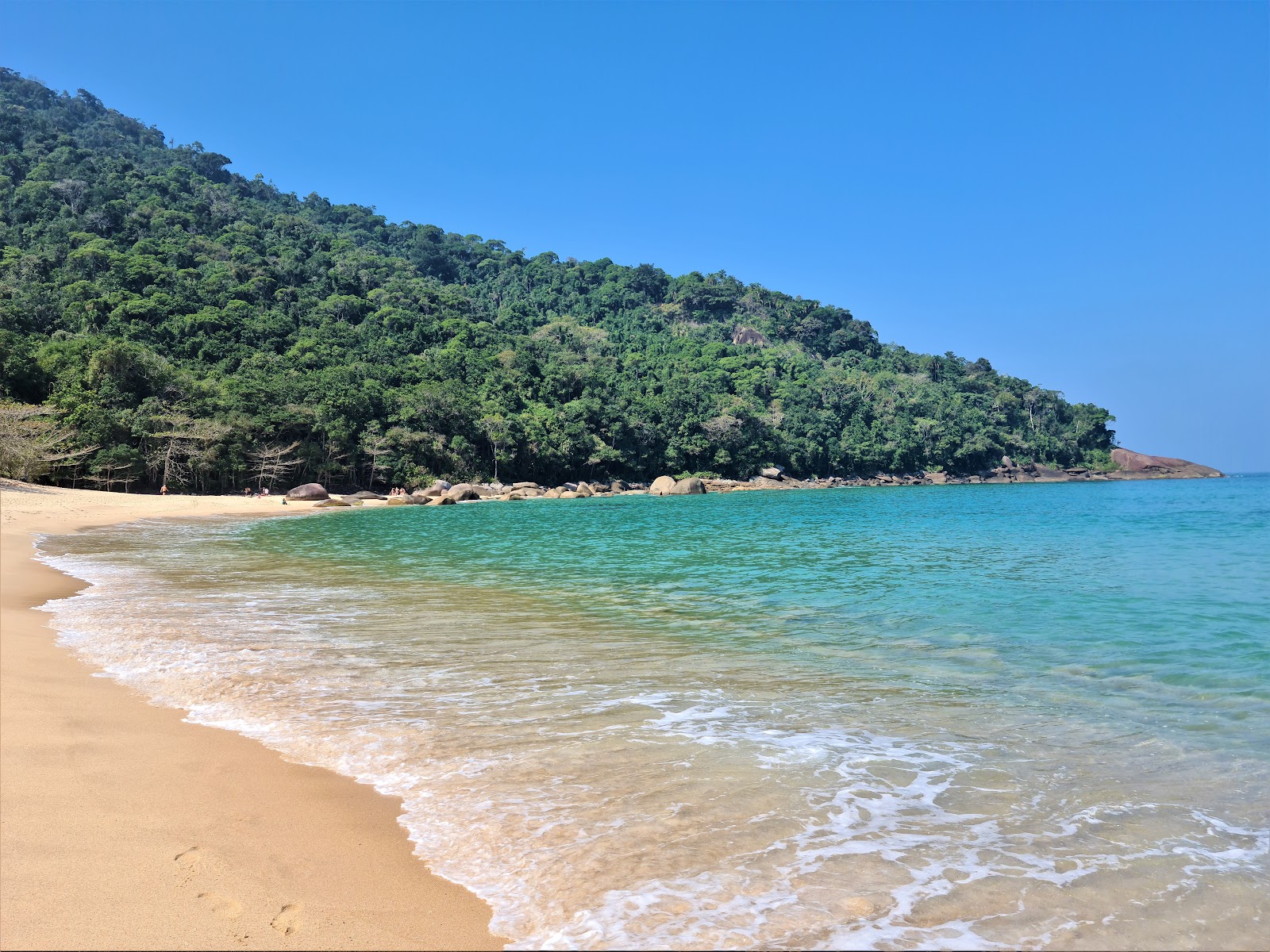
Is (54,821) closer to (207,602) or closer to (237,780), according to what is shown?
(237,780)

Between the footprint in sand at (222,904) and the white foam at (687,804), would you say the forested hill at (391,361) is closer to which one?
the white foam at (687,804)

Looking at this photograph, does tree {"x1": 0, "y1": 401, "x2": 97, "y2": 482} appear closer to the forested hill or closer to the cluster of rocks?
the forested hill

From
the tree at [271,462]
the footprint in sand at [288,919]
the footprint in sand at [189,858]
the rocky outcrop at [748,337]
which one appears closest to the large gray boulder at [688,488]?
the tree at [271,462]

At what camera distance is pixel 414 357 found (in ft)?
216

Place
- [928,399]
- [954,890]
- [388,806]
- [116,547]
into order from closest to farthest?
[954,890]
[388,806]
[116,547]
[928,399]

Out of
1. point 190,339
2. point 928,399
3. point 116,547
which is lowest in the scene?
point 116,547

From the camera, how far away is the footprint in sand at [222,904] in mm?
2696

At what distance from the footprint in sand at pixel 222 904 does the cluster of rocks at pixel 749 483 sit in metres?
40.1

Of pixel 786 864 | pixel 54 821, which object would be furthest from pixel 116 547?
pixel 786 864

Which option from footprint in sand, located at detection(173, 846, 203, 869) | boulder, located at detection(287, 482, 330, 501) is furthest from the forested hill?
footprint in sand, located at detection(173, 846, 203, 869)

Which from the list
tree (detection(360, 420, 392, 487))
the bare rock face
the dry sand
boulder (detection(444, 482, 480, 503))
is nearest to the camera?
the dry sand

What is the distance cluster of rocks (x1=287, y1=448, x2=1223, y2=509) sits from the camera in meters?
45.4

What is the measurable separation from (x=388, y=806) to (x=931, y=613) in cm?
Result: 780

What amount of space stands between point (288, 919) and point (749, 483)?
A: 232 ft
